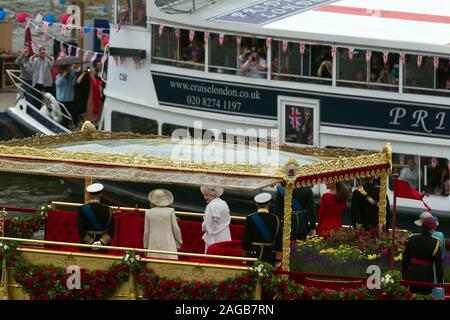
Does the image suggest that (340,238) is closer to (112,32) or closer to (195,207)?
(195,207)

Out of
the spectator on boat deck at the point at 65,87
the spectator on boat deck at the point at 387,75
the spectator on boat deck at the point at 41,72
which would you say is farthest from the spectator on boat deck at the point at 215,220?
the spectator on boat deck at the point at 41,72

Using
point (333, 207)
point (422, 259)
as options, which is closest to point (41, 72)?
point (333, 207)

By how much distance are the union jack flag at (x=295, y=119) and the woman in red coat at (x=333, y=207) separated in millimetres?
6239

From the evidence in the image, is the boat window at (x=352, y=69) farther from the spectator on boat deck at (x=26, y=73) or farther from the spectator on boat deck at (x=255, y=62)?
the spectator on boat deck at (x=26, y=73)

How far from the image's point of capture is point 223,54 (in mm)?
27078

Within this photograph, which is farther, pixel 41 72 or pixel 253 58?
pixel 41 72

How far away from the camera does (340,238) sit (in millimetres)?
19125

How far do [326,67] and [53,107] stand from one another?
7.36 m

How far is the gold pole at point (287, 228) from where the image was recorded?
1758 centimetres

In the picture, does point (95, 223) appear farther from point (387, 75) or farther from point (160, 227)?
point (387, 75)

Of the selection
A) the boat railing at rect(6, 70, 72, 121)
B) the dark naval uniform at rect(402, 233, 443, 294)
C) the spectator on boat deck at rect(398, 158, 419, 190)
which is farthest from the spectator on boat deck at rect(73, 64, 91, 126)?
the dark naval uniform at rect(402, 233, 443, 294)
